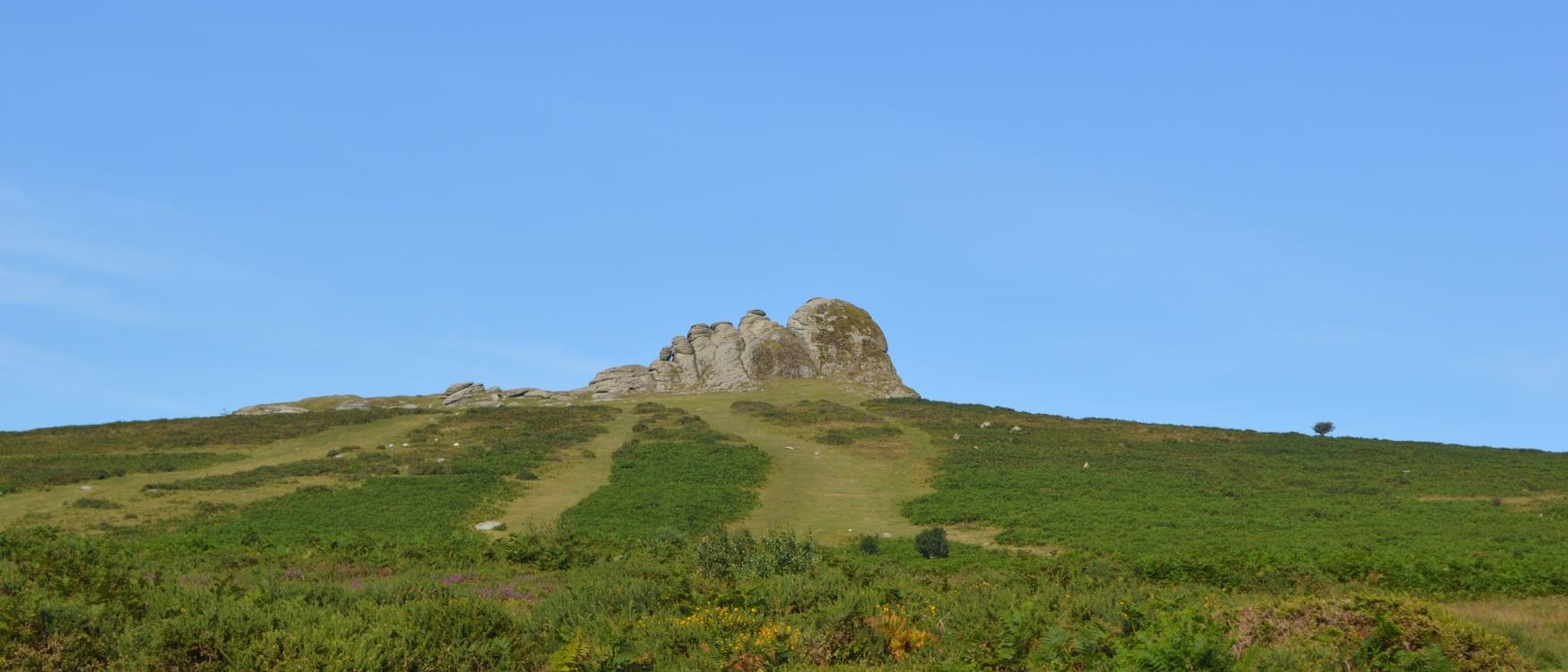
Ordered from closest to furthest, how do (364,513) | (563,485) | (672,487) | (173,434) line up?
(364,513)
(672,487)
(563,485)
(173,434)

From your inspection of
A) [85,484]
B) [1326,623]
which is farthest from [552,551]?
[85,484]

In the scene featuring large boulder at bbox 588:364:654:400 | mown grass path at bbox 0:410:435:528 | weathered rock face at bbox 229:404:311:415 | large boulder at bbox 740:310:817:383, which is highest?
large boulder at bbox 740:310:817:383

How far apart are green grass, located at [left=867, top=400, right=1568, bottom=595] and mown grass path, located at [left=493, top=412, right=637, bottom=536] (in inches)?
633

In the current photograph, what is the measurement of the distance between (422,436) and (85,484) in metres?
21.5

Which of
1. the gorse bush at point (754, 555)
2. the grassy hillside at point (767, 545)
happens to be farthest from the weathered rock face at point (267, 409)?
the gorse bush at point (754, 555)

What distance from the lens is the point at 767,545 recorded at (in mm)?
28406

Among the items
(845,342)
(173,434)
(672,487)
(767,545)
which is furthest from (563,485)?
(845,342)

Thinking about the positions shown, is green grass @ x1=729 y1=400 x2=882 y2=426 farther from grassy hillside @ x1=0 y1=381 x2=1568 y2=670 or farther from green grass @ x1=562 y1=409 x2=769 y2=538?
green grass @ x1=562 y1=409 x2=769 y2=538

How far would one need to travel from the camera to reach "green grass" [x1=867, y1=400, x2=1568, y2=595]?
28.2m

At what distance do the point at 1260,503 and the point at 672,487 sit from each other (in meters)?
27.3

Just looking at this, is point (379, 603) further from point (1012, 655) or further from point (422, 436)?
point (422, 436)

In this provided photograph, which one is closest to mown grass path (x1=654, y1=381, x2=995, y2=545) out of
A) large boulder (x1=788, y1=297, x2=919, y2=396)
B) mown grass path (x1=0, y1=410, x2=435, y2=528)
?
mown grass path (x1=0, y1=410, x2=435, y2=528)

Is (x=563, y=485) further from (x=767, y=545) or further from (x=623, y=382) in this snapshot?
(x=623, y=382)

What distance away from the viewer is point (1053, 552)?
36188mm
